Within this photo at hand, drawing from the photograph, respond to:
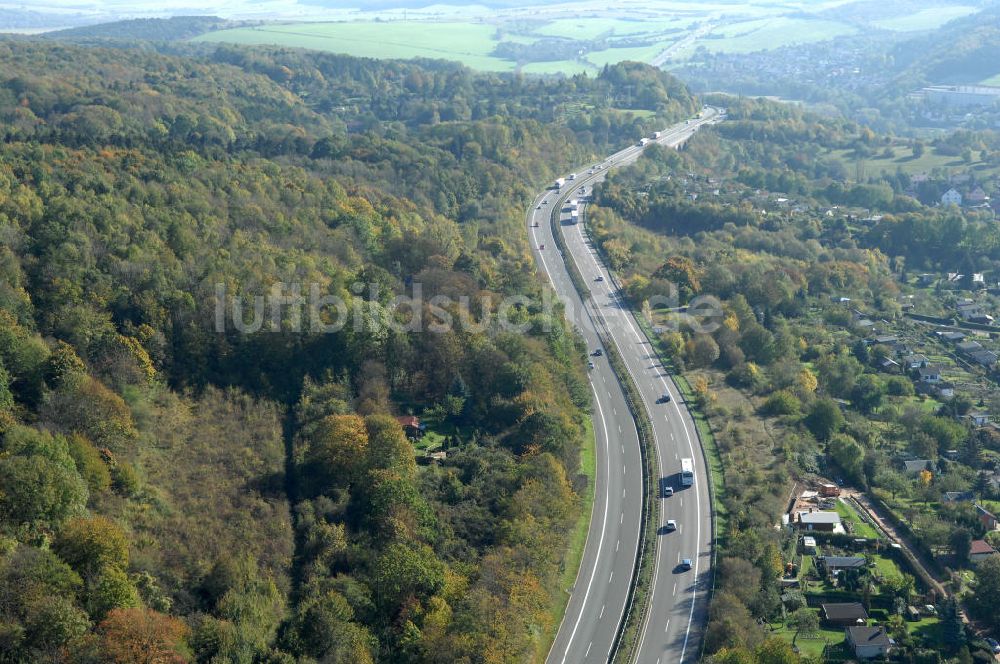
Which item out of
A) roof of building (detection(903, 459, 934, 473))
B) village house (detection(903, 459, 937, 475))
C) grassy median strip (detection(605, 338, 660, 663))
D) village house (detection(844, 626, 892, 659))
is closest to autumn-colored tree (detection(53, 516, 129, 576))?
grassy median strip (detection(605, 338, 660, 663))

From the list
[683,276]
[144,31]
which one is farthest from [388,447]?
[144,31]

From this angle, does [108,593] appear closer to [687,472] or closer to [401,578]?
[401,578]

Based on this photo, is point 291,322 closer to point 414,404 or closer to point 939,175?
point 414,404

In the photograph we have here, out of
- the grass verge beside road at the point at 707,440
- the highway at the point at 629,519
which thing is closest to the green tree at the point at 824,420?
the grass verge beside road at the point at 707,440

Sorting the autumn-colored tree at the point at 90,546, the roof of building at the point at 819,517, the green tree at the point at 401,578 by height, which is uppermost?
the autumn-colored tree at the point at 90,546

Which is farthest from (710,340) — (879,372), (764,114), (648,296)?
(764,114)

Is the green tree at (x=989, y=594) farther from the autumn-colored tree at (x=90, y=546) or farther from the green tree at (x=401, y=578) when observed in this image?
the autumn-colored tree at (x=90, y=546)

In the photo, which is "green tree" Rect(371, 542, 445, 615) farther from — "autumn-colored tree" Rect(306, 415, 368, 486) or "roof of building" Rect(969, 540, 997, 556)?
"roof of building" Rect(969, 540, 997, 556)
